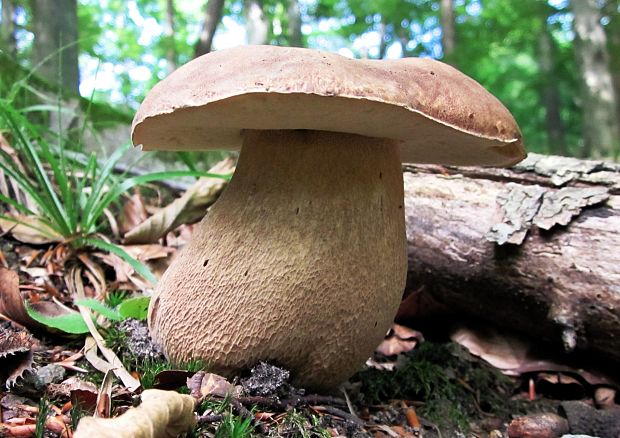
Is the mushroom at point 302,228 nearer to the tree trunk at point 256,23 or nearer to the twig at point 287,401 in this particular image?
the twig at point 287,401

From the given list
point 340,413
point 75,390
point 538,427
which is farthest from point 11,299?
point 538,427

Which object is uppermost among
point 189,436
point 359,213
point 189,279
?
point 359,213

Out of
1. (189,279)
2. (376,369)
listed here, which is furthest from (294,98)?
(376,369)

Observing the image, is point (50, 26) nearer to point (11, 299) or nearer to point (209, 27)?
point (209, 27)

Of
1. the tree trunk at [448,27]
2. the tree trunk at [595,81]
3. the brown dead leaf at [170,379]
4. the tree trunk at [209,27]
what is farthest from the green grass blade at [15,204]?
the tree trunk at [448,27]

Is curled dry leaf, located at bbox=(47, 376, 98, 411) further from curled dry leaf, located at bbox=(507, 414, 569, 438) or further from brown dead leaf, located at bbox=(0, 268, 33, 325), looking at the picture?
curled dry leaf, located at bbox=(507, 414, 569, 438)

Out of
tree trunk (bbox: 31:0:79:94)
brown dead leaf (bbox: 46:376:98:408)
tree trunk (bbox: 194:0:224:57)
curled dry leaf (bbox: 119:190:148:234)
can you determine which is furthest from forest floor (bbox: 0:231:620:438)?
tree trunk (bbox: 194:0:224:57)

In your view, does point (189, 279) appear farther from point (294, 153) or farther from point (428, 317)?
point (428, 317)
